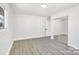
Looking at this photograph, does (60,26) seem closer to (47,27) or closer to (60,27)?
(60,27)

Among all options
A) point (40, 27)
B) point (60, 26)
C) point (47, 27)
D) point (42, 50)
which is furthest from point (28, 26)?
point (60, 26)

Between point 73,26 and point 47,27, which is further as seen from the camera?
point 47,27

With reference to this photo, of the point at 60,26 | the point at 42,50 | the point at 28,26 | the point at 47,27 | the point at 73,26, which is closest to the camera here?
the point at 42,50

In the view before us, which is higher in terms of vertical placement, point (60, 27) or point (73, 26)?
point (73, 26)

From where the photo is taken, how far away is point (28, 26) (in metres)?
8.16

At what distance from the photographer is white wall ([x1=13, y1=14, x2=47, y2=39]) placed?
7.52 m

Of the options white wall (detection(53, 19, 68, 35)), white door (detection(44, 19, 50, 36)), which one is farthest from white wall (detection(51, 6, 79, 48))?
white wall (detection(53, 19, 68, 35))

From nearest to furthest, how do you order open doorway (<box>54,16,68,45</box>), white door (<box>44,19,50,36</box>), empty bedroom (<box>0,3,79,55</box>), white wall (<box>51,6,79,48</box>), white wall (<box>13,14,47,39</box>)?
white wall (<box>51,6,79,48</box>), empty bedroom (<box>0,3,79,55</box>), white wall (<box>13,14,47,39</box>), white door (<box>44,19,50,36</box>), open doorway (<box>54,16,68,45</box>)

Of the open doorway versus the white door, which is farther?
the open doorway

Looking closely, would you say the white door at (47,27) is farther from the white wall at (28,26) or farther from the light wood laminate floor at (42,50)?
the light wood laminate floor at (42,50)

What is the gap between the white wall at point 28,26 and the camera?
7.52m

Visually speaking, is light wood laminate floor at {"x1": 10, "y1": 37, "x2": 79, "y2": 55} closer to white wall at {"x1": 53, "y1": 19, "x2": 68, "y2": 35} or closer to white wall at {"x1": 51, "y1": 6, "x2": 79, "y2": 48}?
white wall at {"x1": 51, "y1": 6, "x2": 79, "y2": 48}

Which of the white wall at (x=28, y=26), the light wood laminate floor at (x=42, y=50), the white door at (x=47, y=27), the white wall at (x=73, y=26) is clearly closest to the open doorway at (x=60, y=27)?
the white door at (x=47, y=27)
